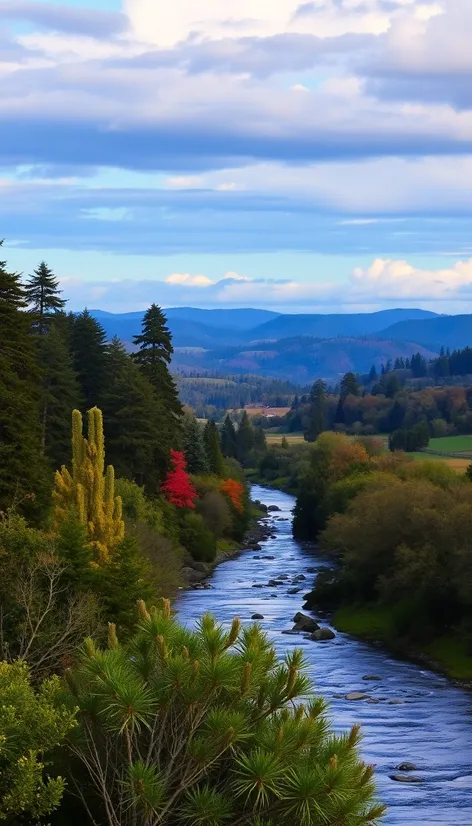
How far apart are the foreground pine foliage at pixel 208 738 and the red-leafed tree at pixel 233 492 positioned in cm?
10226

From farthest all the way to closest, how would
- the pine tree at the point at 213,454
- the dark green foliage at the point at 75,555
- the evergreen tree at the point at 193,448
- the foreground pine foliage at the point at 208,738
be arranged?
the pine tree at the point at 213,454 → the evergreen tree at the point at 193,448 → the dark green foliage at the point at 75,555 → the foreground pine foliage at the point at 208,738

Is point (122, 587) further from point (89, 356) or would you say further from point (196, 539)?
point (196, 539)

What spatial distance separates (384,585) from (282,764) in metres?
55.7

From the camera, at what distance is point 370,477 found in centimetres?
11881

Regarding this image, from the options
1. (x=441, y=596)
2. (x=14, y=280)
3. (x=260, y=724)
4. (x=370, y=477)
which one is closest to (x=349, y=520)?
(x=441, y=596)

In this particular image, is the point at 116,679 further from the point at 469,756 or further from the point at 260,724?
the point at 469,756

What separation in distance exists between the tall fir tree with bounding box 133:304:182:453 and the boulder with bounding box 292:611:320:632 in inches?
1225

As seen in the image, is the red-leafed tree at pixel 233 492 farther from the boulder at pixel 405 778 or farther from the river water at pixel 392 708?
the boulder at pixel 405 778

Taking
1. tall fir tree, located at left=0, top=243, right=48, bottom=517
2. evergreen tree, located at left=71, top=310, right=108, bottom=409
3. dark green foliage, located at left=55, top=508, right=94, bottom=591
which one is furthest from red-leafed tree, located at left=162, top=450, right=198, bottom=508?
dark green foliage, located at left=55, top=508, right=94, bottom=591

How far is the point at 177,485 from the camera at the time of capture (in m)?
106

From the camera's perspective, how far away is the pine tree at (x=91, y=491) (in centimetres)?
5850

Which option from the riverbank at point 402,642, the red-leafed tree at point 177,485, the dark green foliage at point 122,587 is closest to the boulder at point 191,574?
the red-leafed tree at point 177,485

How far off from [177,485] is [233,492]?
24.6 meters

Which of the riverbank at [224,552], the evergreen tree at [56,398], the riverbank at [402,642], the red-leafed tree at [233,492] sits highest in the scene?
the evergreen tree at [56,398]
